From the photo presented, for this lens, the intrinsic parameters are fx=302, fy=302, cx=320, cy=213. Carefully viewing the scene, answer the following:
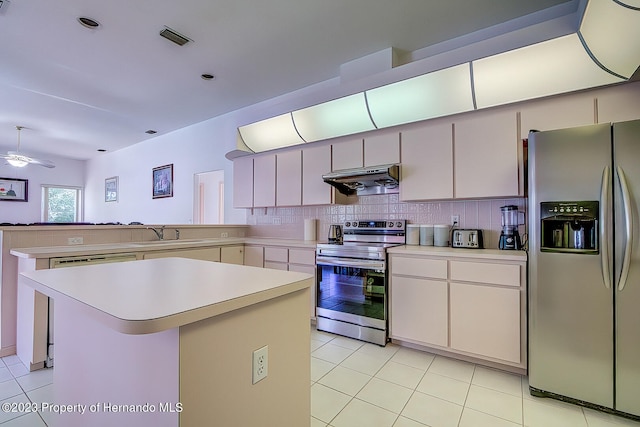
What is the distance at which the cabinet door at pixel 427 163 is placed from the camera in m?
2.82

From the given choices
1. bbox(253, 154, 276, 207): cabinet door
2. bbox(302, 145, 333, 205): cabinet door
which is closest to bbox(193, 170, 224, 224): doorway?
bbox(253, 154, 276, 207): cabinet door

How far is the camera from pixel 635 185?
1.74 m

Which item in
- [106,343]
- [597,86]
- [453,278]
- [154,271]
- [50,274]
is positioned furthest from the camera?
[453,278]

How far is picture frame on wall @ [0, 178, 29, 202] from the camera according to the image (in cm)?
689

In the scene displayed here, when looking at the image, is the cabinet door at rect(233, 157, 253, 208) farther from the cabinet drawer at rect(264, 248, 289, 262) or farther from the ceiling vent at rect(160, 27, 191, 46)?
the ceiling vent at rect(160, 27, 191, 46)

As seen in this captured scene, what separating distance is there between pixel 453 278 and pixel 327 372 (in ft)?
4.13

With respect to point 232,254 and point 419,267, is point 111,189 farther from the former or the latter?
point 419,267

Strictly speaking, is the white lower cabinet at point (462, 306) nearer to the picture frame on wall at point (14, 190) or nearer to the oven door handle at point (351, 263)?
the oven door handle at point (351, 263)

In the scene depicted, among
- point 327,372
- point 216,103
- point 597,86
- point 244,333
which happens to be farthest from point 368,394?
point 216,103

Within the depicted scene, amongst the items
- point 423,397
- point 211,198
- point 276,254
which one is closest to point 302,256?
point 276,254

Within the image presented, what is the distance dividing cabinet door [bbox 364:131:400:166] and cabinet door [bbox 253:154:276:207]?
1.43m

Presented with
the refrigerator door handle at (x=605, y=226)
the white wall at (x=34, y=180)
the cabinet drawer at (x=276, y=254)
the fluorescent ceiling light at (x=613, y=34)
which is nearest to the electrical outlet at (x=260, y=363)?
the refrigerator door handle at (x=605, y=226)

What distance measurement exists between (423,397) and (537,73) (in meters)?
2.58

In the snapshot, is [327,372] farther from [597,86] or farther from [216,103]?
[216,103]
